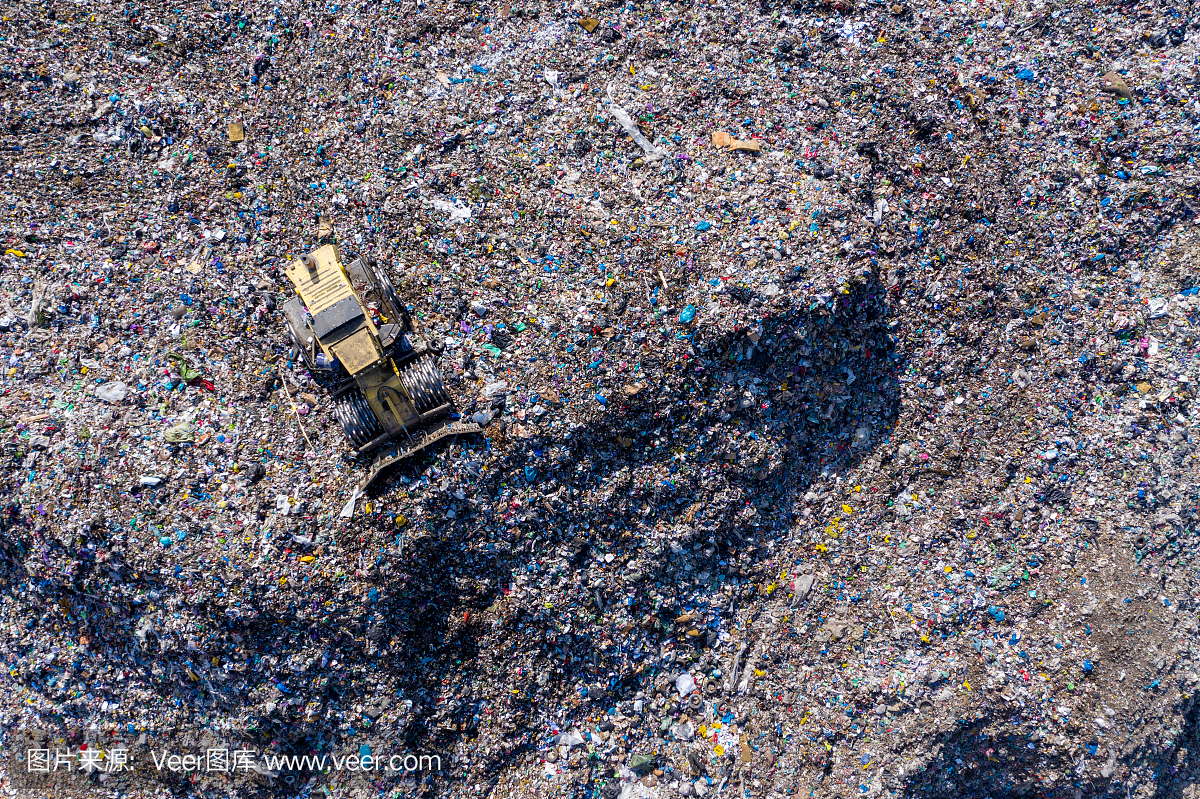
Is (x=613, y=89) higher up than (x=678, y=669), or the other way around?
(x=613, y=89)

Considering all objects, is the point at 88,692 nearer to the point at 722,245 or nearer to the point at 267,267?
the point at 267,267

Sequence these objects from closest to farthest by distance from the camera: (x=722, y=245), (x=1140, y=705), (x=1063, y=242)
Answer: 1. (x=1140, y=705)
2. (x=722, y=245)
3. (x=1063, y=242)

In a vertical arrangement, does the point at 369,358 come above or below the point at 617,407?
above

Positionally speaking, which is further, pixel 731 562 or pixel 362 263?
pixel 731 562

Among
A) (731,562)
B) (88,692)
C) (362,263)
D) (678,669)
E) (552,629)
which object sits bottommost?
(678,669)

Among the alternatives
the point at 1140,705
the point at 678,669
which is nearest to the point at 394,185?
the point at 678,669
